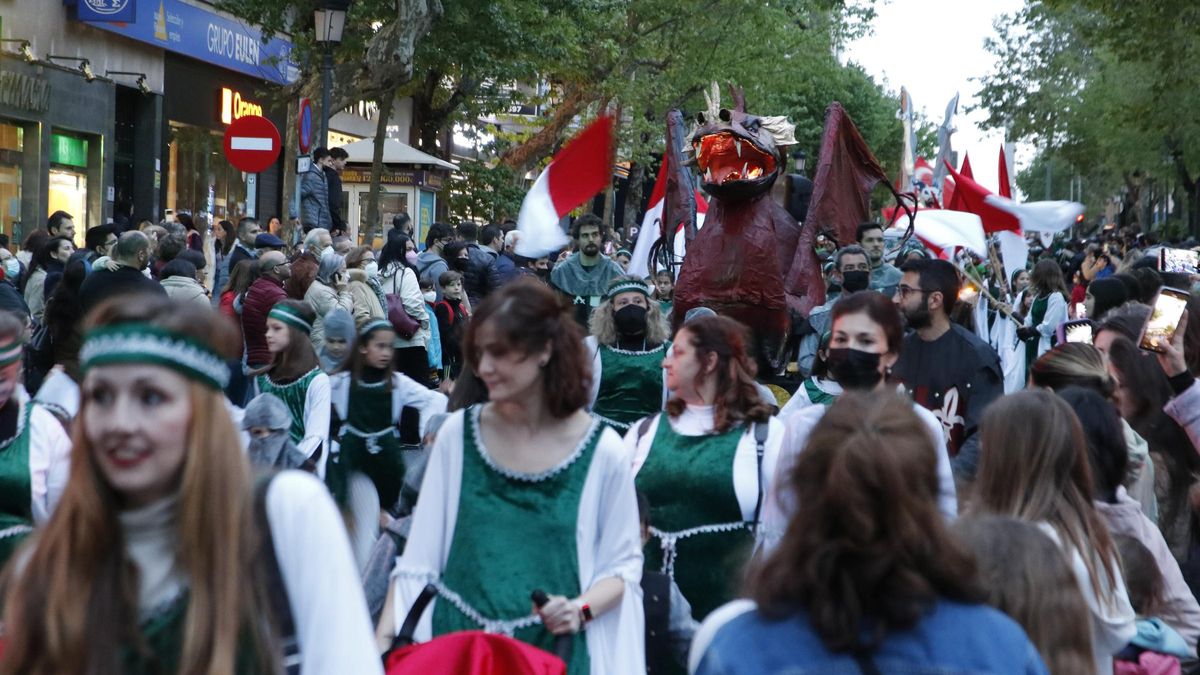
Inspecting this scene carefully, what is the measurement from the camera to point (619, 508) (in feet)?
14.1

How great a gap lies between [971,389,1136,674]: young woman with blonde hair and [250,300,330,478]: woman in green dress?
3.89 meters

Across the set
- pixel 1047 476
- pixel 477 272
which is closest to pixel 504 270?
pixel 477 272

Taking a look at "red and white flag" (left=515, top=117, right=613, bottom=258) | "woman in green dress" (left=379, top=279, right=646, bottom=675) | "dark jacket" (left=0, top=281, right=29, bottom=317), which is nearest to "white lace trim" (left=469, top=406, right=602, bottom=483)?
"woman in green dress" (left=379, top=279, right=646, bottom=675)

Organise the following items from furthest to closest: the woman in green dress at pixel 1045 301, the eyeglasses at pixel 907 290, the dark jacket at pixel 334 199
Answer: the dark jacket at pixel 334 199
the woman in green dress at pixel 1045 301
the eyeglasses at pixel 907 290

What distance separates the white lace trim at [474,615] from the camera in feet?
13.6

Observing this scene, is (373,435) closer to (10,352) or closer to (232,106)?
(10,352)

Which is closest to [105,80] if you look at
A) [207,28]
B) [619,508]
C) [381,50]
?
[207,28]

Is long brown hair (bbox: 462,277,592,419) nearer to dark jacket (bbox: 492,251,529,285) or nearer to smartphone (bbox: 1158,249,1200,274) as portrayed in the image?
smartphone (bbox: 1158,249,1200,274)

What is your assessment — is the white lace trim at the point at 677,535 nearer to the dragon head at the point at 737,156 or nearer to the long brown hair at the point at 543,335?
the long brown hair at the point at 543,335

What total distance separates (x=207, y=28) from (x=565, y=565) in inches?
979

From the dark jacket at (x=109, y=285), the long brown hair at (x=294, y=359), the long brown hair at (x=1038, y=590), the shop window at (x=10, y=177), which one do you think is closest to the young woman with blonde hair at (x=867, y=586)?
the long brown hair at (x=1038, y=590)

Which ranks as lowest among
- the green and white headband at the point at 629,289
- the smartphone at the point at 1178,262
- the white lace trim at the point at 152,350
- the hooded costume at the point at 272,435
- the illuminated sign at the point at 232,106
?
the hooded costume at the point at 272,435

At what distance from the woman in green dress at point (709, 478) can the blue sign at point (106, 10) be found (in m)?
19.6

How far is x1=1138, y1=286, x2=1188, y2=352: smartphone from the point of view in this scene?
705 centimetres
